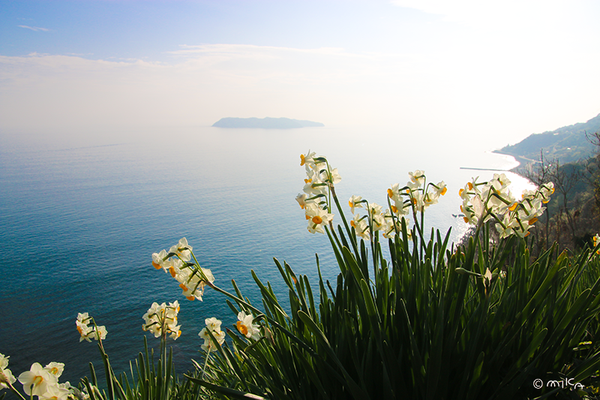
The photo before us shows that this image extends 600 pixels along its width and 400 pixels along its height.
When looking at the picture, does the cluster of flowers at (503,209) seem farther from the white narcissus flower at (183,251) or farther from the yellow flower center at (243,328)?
the white narcissus flower at (183,251)

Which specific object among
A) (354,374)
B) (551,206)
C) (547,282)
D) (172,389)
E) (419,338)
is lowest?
(551,206)

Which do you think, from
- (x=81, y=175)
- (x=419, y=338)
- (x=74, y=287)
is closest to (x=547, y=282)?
(x=419, y=338)

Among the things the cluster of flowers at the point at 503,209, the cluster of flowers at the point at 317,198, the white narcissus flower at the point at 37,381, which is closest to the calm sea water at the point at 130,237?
the white narcissus flower at the point at 37,381

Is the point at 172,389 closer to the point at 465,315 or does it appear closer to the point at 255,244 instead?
the point at 465,315

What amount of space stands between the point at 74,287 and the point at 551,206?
4274 cm

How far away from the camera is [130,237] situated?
1433 inches

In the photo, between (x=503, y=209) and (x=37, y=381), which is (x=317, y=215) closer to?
(x=503, y=209)

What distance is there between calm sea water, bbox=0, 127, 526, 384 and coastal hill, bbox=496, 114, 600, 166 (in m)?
5.83

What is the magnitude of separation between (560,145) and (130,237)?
75723 mm

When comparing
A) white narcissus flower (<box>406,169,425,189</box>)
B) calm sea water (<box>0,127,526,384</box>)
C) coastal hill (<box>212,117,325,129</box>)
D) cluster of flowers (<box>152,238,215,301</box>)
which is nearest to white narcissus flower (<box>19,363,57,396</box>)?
cluster of flowers (<box>152,238,215,301</box>)

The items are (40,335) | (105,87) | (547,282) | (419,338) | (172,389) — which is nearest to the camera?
(547,282)

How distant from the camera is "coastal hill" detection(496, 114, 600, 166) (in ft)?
161

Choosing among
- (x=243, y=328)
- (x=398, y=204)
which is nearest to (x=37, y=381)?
(x=243, y=328)

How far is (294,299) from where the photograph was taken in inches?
60.8
